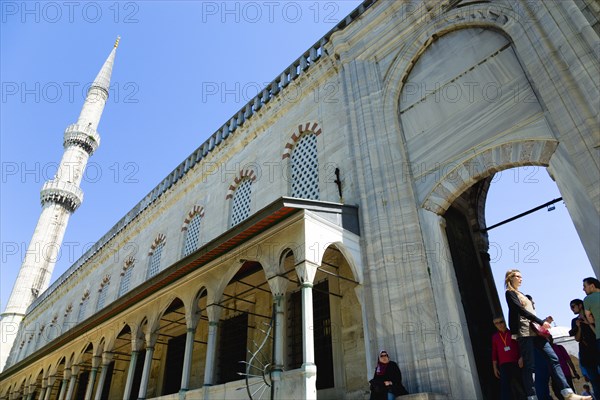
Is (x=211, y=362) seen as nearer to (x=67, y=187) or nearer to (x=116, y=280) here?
(x=116, y=280)

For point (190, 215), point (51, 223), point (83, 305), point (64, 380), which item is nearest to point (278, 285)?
point (190, 215)

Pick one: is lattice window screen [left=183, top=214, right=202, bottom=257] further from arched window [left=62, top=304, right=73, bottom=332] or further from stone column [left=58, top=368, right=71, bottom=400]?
arched window [left=62, top=304, right=73, bottom=332]

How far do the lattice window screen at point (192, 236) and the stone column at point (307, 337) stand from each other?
7282 millimetres

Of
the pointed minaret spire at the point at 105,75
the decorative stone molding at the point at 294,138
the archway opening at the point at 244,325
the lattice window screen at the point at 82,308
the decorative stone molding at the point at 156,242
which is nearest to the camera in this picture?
the archway opening at the point at 244,325

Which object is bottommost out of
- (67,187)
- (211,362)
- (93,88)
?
(211,362)

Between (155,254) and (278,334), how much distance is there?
1008cm

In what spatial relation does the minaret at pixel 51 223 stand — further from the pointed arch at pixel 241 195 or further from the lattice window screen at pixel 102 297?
the pointed arch at pixel 241 195

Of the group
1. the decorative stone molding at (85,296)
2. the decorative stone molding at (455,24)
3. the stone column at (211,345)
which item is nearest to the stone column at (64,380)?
the decorative stone molding at (85,296)

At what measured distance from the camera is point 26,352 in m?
24.6

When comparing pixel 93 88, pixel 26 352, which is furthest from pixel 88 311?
pixel 93 88

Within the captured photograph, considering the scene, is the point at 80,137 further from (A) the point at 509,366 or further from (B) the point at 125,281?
(A) the point at 509,366

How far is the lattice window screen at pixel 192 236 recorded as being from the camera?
12.6 m

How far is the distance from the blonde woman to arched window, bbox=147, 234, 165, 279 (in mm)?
12027

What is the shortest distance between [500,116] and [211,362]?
21.3 feet
